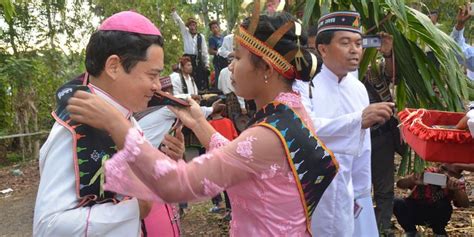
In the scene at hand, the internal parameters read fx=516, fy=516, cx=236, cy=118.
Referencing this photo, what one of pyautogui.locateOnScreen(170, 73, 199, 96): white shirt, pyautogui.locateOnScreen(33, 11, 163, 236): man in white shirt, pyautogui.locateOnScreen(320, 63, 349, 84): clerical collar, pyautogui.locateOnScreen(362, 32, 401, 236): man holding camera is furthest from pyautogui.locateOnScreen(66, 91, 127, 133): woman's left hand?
pyautogui.locateOnScreen(170, 73, 199, 96): white shirt

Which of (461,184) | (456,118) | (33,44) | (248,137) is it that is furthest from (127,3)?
(248,137)

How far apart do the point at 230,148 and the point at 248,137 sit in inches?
2.8

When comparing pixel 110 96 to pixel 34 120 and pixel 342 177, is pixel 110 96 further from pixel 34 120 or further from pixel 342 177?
pixel 34 120

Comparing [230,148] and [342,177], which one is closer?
[230,148]

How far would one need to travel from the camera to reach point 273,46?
5.93ft

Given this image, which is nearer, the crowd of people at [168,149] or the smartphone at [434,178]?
the crowd of people at [168,149]

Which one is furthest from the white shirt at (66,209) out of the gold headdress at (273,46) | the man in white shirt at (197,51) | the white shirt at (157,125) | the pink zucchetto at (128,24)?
the man in white shirt at (197,51)

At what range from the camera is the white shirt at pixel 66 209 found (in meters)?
1.53

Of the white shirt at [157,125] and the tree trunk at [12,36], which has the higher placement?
the tree trunk at [12,36]

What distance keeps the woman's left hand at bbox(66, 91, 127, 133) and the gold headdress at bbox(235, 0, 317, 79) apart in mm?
611

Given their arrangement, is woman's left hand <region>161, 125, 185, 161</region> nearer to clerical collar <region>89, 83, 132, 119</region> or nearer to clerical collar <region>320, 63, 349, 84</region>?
clerical collar <region>89, 83, 132, 119</region>

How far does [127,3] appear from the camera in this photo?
12.8 m

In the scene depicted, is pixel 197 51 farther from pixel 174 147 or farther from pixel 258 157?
pixel 258 157

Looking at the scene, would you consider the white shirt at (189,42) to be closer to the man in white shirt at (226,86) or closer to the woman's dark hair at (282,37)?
the man in white shirt at (226,86)
